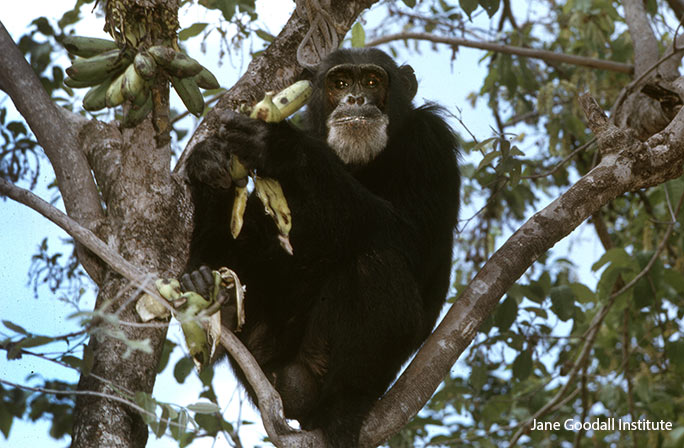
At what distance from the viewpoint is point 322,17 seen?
4.53 m

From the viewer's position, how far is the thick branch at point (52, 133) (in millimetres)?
3910

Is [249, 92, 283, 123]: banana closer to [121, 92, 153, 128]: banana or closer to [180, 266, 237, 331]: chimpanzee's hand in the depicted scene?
[121, 92, 153, 128]: banana

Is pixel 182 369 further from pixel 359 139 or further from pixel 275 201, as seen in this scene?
pixel 275 201

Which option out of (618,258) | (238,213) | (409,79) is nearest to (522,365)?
(618,258)

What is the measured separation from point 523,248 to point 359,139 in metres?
1.21

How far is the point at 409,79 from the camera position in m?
5.38

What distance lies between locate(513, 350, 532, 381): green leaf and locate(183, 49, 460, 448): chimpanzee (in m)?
1.20

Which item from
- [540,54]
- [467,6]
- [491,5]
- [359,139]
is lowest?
[359,139]

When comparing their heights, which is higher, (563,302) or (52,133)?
(563,302)

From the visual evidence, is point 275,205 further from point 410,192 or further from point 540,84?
point 540,84

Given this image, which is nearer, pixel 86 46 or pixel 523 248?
pixel 86 46

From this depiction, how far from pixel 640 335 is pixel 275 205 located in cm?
407

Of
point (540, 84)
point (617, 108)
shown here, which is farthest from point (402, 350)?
point (540, 84)

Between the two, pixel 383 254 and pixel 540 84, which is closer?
pixel 383 254
